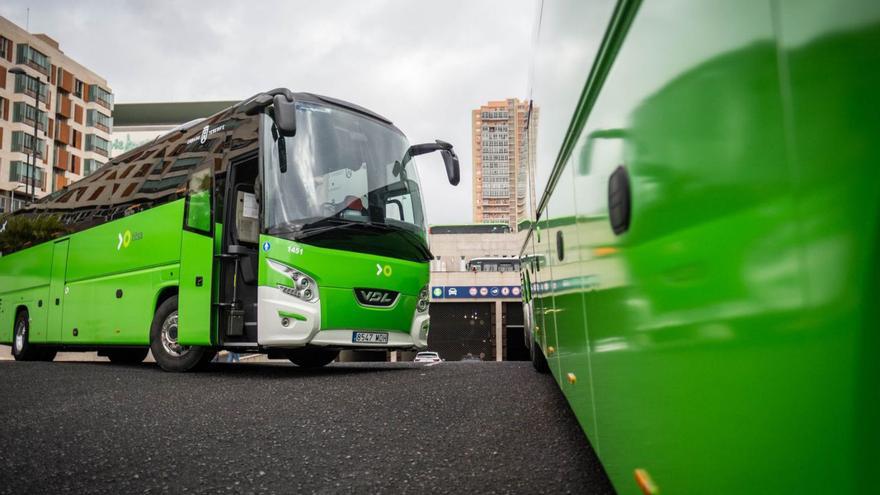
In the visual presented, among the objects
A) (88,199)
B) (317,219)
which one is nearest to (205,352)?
(317,219)

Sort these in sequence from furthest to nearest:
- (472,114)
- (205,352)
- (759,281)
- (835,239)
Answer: (472,114), (205,352), (759,281), (835,239)

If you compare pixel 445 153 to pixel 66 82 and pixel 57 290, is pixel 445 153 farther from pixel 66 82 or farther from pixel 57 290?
pixel 66 82

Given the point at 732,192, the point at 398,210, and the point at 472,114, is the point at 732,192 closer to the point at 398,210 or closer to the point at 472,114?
the point at 398,210

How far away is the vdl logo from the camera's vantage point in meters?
8.31

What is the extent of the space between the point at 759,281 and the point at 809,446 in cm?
19

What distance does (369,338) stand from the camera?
7.28 m

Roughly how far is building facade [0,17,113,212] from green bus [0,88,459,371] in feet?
107

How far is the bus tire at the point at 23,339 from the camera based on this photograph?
1130cm

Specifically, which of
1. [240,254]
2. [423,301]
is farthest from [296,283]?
[423,301]

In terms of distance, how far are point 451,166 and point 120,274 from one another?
15.3ft

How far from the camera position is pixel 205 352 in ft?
24.3

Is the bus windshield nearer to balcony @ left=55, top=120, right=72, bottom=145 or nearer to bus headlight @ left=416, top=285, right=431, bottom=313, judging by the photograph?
bus headlight @ left=416, top=285, right=431, bottom=313

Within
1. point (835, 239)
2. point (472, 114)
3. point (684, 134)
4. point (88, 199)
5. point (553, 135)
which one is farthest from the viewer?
point (472, 114)

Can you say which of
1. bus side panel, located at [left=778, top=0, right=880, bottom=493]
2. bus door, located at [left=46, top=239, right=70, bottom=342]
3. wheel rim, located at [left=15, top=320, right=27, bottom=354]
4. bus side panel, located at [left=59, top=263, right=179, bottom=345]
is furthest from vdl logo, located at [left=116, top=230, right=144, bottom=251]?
bus side panel, located at [left=778, top=0, right=880, bottom=493]
